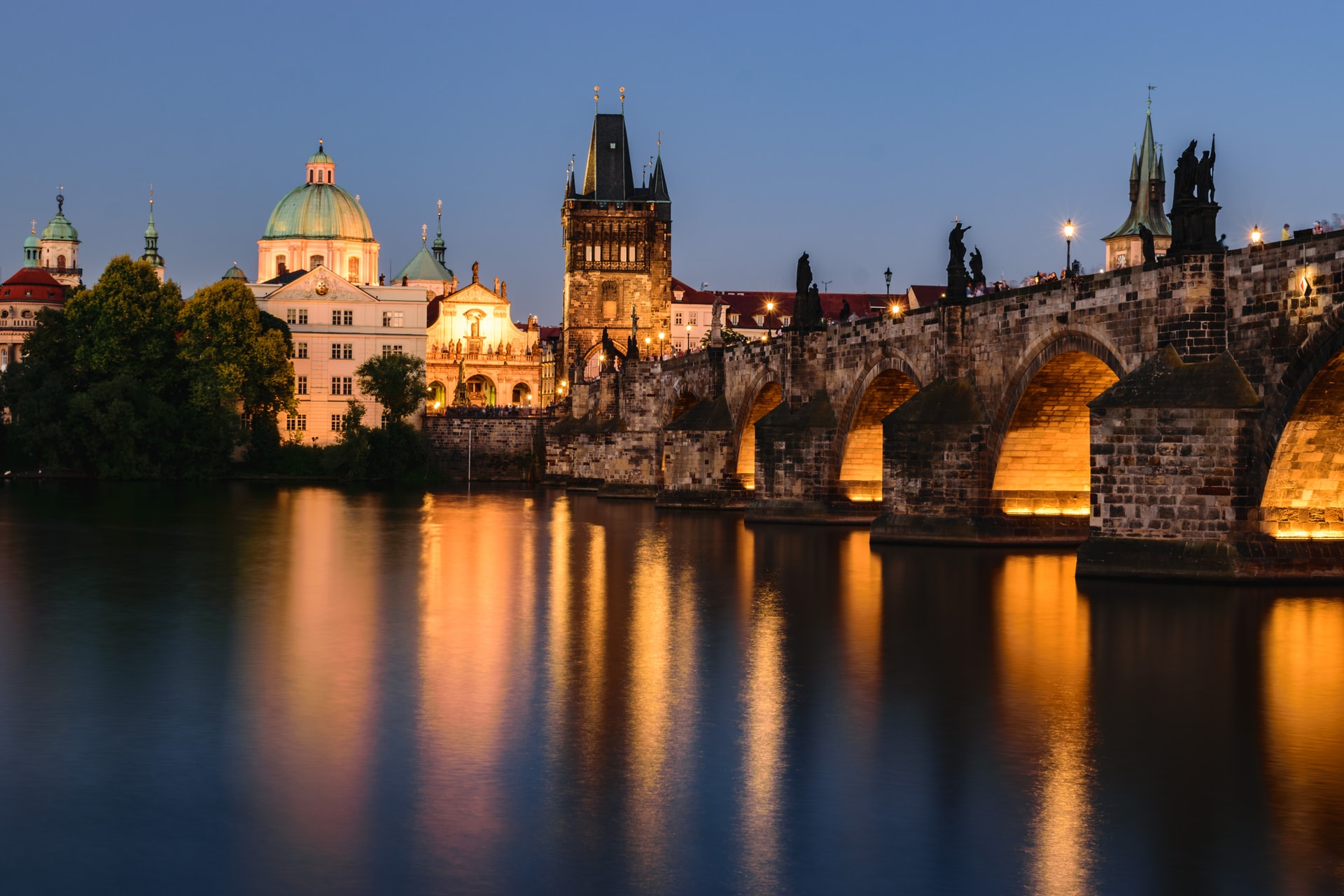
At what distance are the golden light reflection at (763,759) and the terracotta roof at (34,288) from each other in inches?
4249

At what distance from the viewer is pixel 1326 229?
21828 mm

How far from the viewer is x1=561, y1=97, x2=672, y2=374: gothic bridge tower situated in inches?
4099

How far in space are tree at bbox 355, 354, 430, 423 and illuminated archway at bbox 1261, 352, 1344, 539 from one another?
60.5 meters

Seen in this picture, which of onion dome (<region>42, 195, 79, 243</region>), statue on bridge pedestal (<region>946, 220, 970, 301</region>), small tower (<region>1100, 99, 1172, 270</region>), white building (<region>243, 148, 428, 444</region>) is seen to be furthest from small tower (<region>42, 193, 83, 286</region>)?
statue on bridge pedestal (<region>946, 220, 970, 301</region>)

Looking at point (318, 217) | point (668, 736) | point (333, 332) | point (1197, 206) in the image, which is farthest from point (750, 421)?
point (318, 217)

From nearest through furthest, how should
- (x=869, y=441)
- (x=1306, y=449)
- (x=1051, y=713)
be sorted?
1. (x=1051, y=713)
2. (x=1306, y=449)
3. (x=869, y=441)

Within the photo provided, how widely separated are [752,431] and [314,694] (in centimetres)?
3574

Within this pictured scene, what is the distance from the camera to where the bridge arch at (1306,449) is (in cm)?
2173

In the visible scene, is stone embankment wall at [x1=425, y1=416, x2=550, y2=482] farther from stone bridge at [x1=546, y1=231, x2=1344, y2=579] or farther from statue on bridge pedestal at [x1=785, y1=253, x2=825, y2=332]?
statue on bridge pedestal at [x1=785, y1=253, x2=825, y2=332]

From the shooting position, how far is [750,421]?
49031 millimetres

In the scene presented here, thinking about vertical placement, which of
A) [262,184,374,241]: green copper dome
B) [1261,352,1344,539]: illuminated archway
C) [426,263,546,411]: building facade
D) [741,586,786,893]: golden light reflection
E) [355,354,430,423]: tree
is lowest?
[741,586,786,893]: golden light reflection

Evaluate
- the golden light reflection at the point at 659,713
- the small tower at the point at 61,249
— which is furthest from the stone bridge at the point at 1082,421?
the small tower at the point at 61,249

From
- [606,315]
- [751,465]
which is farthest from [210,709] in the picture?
[606,315]

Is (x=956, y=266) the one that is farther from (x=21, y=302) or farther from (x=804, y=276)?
(x=21, y=302)
